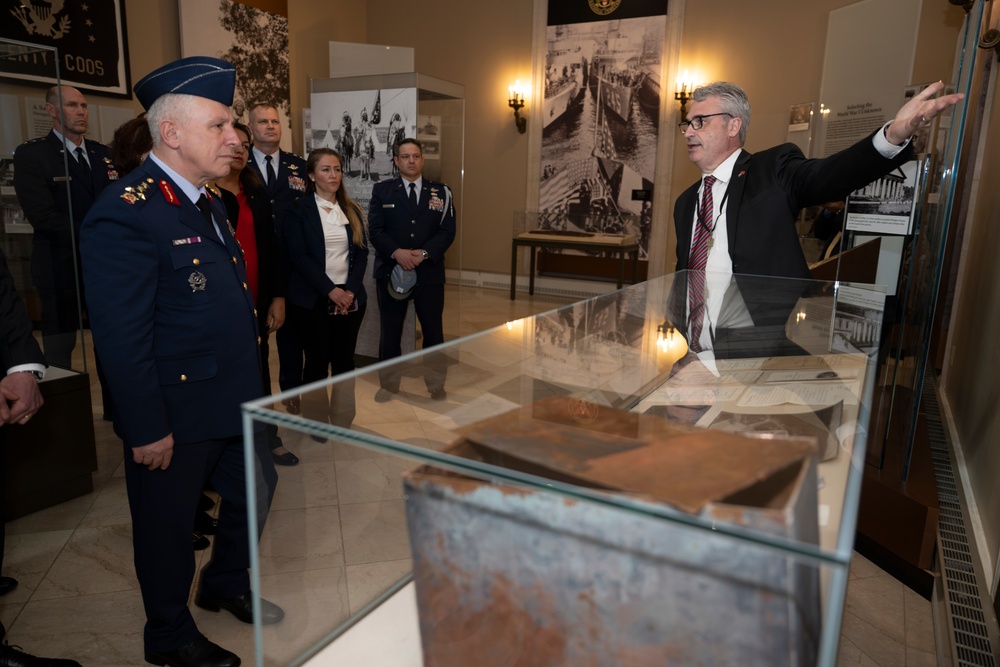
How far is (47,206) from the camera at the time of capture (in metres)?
2.96

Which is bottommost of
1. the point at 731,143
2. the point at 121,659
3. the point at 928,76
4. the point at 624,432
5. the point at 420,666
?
the point at 121,659

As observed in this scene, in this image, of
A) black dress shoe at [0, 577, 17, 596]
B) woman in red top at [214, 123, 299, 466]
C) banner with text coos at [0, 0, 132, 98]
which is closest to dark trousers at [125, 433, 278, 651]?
black dress shoe at [0, 577, 17, 596]

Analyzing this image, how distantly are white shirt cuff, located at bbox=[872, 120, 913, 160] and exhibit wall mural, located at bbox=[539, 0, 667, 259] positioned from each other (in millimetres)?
7041

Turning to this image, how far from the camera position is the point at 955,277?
563 cm

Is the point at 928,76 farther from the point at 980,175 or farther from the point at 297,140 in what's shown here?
the point at 297,140

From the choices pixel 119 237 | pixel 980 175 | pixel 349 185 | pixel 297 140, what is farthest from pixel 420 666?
pixel 297 140

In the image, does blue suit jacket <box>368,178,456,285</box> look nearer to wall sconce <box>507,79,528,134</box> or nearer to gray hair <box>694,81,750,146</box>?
gray hair <box>694,81,750,146</box>

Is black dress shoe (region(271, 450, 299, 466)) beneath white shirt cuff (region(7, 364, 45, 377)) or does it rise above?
above

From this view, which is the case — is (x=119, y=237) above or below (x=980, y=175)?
below

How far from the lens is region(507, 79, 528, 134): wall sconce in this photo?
962cm

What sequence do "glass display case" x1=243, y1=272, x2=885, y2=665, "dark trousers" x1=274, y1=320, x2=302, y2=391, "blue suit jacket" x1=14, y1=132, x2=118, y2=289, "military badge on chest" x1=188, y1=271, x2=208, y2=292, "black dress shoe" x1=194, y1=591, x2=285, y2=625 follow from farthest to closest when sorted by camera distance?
1. "dark trousers" x1=274, y1=320, x2=302, y2=391
2. "blue suit jacket" x1=14, y1=132, x2=118, y2=289
3. "black dress shoe" x1=194, y1=591, x2=285, y2=625
4. "military badge on chest" x1=188, y1=271, x2=208, y2=292
5. "glass display case" x1=243, y1=272, x2=885, y2=665

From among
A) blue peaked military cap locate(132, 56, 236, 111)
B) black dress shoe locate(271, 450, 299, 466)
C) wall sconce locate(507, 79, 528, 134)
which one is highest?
wall sconce locate(507, 79, 528, 134)

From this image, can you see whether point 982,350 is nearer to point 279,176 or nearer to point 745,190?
point 745,190

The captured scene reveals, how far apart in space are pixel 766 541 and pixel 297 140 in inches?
384
